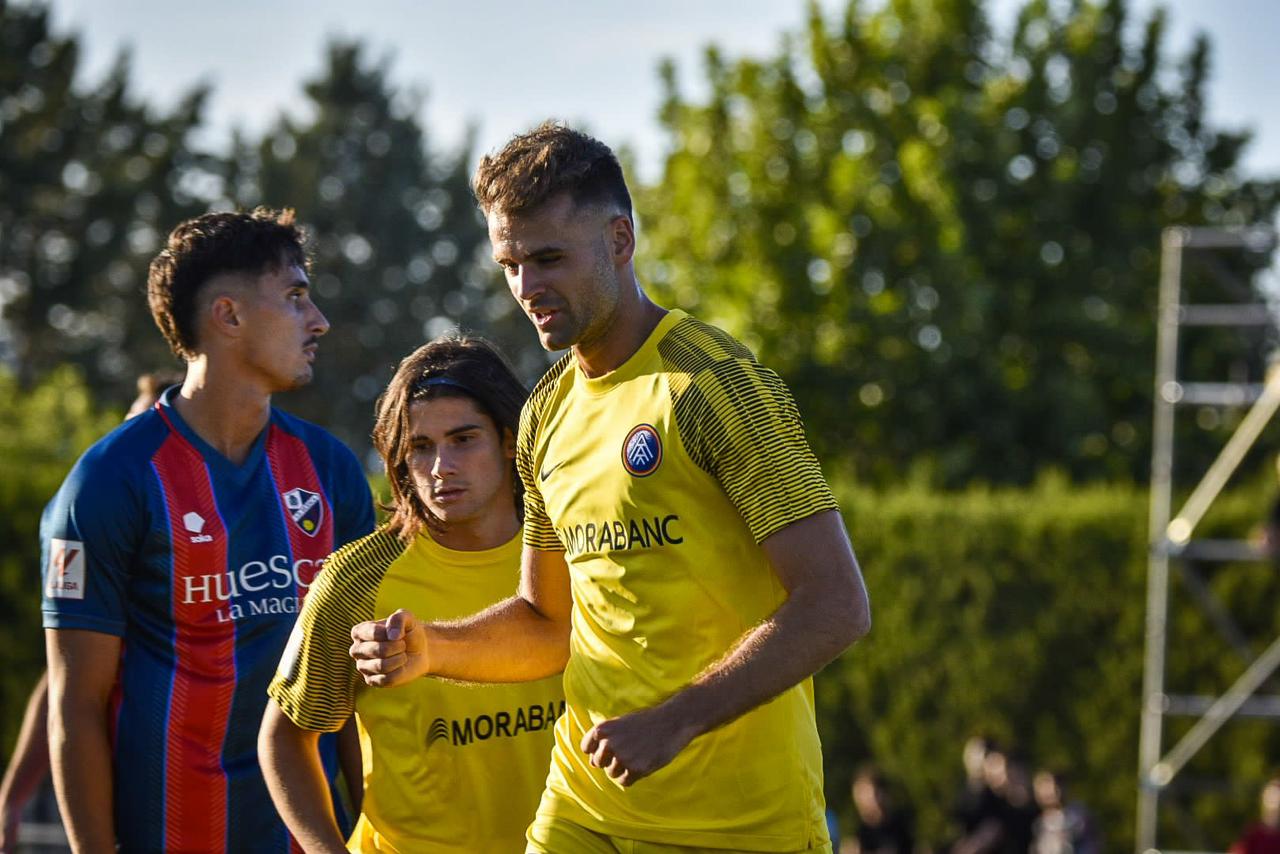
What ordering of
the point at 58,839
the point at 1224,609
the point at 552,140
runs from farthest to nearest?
the point at 1224,609
the point at 58,839
the point at 552,140

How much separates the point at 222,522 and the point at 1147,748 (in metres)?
8.64

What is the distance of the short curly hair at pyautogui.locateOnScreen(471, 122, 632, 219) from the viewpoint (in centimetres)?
332

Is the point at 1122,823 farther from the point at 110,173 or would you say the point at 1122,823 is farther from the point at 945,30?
the point at 110,173

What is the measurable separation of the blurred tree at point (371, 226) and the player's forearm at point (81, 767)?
1353 inches

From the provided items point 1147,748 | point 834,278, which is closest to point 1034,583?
point 1147,748

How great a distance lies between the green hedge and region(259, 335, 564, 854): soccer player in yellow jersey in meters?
10.4

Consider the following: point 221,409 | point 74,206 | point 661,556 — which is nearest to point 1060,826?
point 221,409

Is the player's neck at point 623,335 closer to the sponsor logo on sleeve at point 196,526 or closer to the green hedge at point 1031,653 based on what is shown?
the sponsor logo on sleeve at point 196,526

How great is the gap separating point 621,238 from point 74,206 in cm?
3403

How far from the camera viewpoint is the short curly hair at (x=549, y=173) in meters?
3.32

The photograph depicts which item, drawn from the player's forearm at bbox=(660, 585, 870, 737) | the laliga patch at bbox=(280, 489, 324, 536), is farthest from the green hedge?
the player's forearm at bbox=(660, 585, 870, 737)

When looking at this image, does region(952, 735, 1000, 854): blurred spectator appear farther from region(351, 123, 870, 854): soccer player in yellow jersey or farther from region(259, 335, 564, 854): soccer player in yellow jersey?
region(351, 123, 870, 854): soccer player in yellow jersey

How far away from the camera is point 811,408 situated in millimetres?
23188

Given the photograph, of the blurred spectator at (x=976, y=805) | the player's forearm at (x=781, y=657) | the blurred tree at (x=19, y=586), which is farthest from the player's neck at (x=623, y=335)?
the blurred tree at (x=19, y=586)
